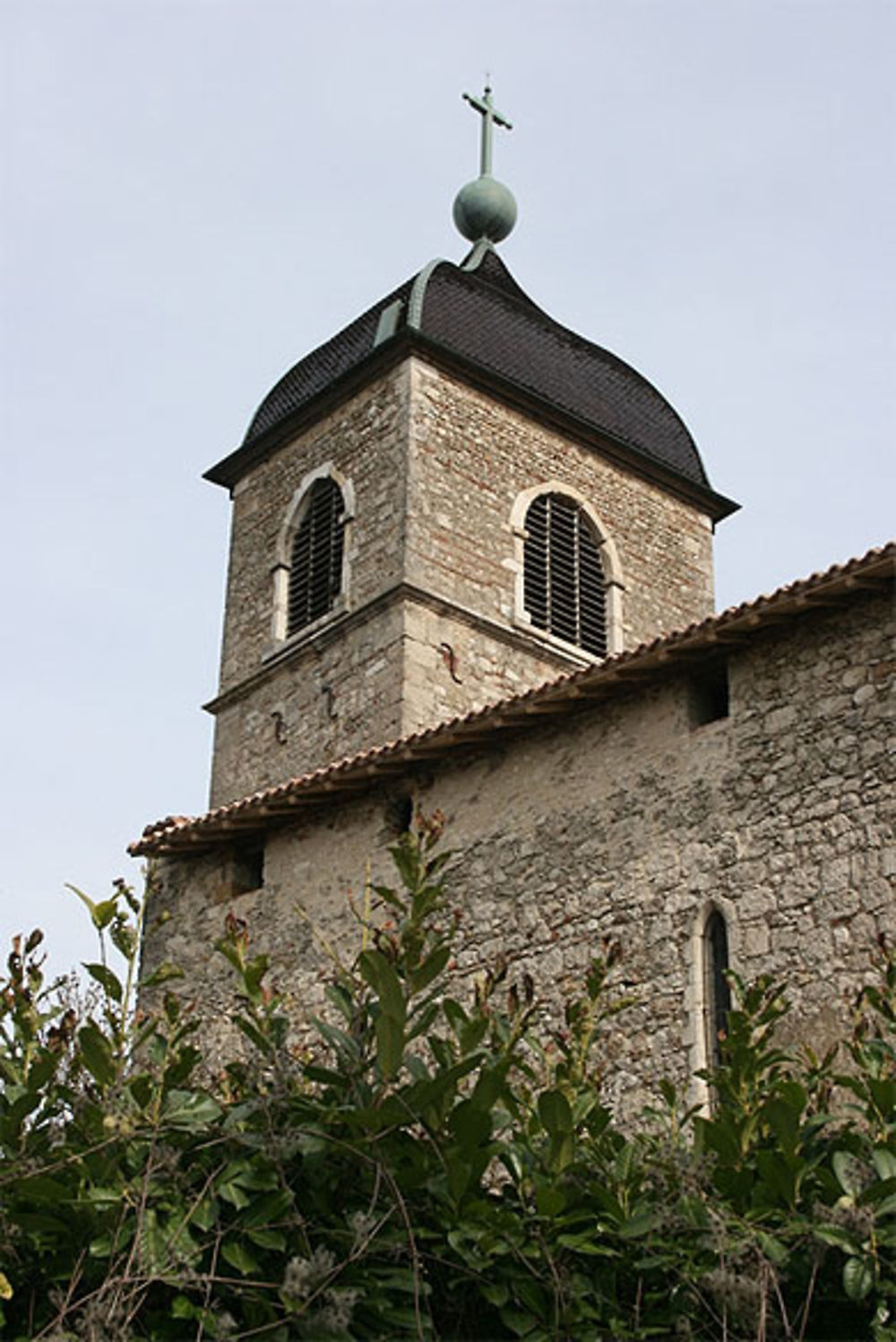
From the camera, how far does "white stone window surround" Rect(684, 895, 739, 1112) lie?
9297 millimetres

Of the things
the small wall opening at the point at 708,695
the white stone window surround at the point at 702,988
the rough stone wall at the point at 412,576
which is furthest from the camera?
the rough stone wall at the point at 412,576

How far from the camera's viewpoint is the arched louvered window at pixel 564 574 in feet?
59.3

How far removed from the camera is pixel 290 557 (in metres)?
19.1

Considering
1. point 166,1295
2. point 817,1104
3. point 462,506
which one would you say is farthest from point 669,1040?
point 462,506

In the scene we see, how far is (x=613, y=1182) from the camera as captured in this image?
4.61 metres

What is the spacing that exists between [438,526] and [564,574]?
1.77 metres

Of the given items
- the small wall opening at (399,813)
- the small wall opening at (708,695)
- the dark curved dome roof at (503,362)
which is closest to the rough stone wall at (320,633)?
the dark curved dome roof at (503,362)

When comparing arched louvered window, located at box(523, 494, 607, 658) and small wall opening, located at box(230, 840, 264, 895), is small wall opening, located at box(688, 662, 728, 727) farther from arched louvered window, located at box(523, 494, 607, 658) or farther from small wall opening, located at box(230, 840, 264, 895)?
arched louvered window, located at box(523, 494, 607, 658)

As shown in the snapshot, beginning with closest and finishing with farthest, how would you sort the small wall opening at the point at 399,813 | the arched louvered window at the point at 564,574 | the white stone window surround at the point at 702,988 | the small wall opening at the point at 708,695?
the white stone window surround at the point at 702,988
the small wall opening at the point at 708,695
the small wall opening at the point at 399,813
the arched louvered window at the point at 564,574

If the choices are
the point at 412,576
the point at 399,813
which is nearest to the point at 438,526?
the point at 412,576

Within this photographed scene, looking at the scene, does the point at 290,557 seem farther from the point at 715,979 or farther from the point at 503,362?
the point at 715,979

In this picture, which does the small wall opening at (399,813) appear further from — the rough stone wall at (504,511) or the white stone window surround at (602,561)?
the white stone window surround at (602,561)

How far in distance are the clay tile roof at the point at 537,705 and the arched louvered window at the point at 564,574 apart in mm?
6205

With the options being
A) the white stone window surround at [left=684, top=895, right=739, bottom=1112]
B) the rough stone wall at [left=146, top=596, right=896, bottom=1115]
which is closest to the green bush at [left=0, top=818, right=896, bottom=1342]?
the rough stone wall at [left=146, top=596, right=896, bottom=1115]
